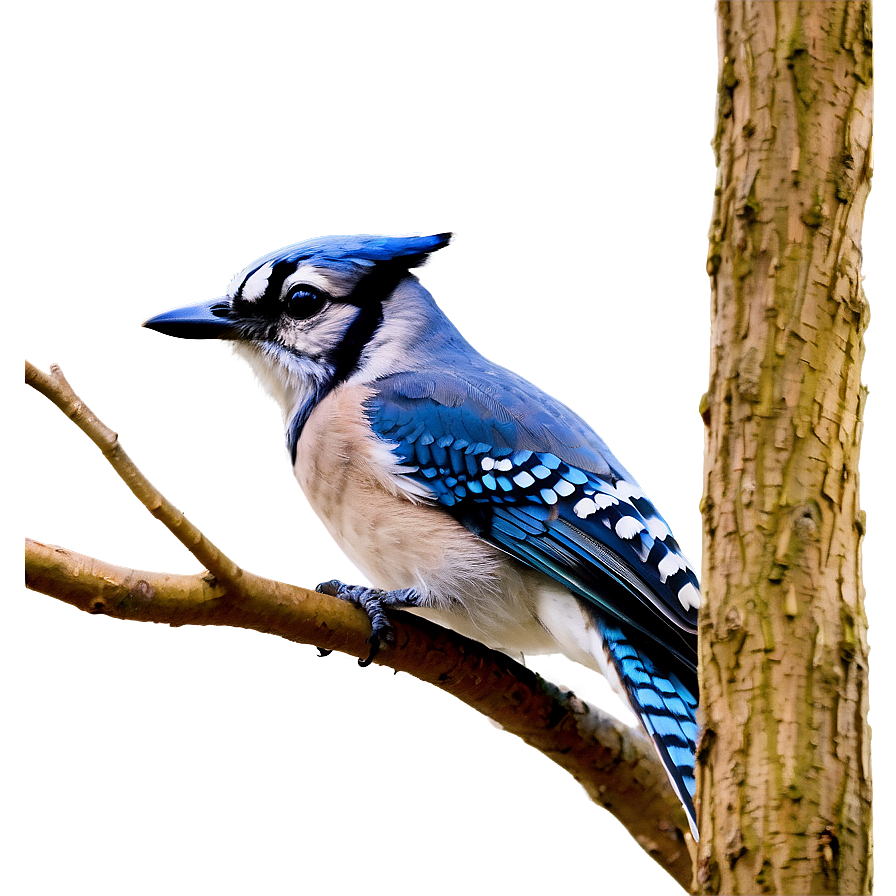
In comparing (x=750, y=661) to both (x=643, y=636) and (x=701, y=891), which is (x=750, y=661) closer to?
(x=701, y=891)

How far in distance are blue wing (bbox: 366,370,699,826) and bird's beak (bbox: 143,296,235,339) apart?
311 millimetres

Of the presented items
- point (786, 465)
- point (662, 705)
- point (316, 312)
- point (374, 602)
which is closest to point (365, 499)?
point (374, 602)

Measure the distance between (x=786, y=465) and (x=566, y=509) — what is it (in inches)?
22.3

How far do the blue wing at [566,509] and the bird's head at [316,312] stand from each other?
0.13 meters

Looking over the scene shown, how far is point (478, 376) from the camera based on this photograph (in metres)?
1.81

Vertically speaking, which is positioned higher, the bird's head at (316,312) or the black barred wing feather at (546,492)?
the bird's head at (316,312)

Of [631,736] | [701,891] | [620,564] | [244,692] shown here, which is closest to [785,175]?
[620,564]

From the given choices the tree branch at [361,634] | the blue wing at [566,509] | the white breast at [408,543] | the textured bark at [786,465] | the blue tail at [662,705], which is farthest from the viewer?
the white breast at [408,543]

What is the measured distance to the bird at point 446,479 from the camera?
145 cm

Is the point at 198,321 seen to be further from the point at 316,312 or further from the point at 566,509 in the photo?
the point at 566,509

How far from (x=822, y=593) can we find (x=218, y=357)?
1.18 meters

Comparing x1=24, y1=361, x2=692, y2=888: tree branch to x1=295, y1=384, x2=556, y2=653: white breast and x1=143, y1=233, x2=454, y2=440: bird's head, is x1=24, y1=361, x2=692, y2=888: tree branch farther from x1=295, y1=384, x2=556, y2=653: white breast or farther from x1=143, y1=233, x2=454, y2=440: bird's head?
x1=143, y1=233, x2=454, y2=440: bird's head

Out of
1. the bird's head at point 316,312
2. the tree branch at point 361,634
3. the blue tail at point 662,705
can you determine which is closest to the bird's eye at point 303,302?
the bird's head at point 316,312

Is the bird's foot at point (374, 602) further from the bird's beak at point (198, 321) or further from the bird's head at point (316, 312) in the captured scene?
the bird's beak at point (198, 321)
